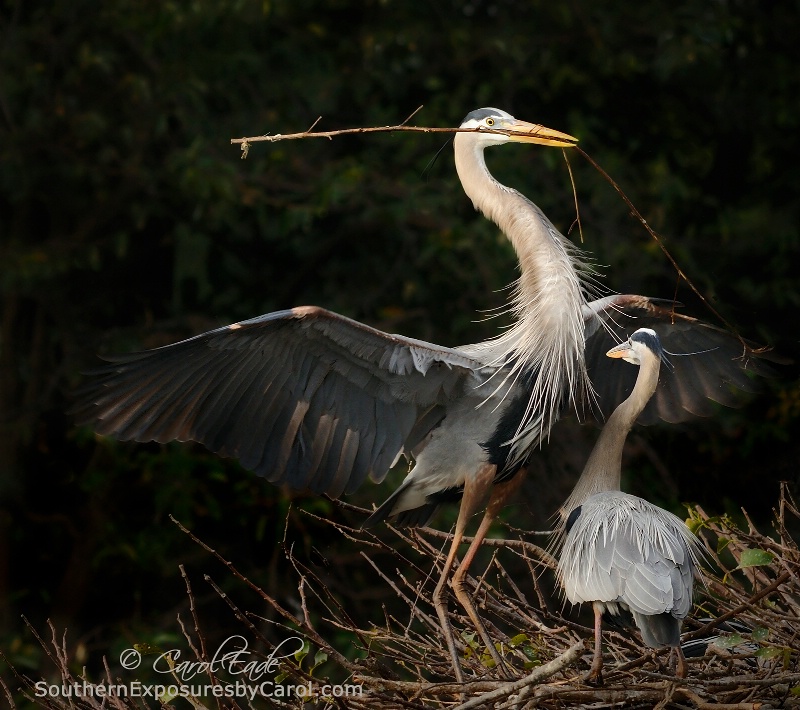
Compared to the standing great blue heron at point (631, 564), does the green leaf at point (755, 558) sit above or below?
above

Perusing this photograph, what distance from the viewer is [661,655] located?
2.70 meters

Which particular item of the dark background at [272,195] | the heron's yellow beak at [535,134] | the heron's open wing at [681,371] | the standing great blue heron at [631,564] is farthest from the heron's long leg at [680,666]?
the dark background at [272,195]

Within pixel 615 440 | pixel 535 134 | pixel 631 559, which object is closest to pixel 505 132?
pixel 535 134

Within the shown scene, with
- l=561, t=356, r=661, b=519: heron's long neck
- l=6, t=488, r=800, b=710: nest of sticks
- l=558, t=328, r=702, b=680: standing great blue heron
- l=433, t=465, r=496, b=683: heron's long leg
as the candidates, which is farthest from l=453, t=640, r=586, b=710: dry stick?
l=561, t=356, r=661, b=519: heron's long neck

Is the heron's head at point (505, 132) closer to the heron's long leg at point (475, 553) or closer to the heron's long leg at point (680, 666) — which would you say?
the heron's long leg at point (475, 553)

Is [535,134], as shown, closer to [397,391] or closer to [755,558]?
[397,391]

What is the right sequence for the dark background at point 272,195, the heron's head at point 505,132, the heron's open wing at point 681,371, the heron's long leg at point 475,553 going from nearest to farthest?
the heron's long leg at point 475,553 → the heron's head at point 505,132 → the heron's open wing at point 681,371 → the dark background at point 272,195

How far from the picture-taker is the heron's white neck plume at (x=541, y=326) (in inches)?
133

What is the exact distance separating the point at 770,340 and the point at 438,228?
6.68ft

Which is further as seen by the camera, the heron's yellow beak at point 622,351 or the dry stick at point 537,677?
the heron's yellow beak at point 622,351

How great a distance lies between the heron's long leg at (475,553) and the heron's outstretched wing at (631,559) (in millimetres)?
255

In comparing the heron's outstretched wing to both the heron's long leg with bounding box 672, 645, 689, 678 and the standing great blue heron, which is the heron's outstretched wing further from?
the heron's long leg with bounding box 672, 645, 689, 678

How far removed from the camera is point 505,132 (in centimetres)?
356

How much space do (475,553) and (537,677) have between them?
3.60 ft
